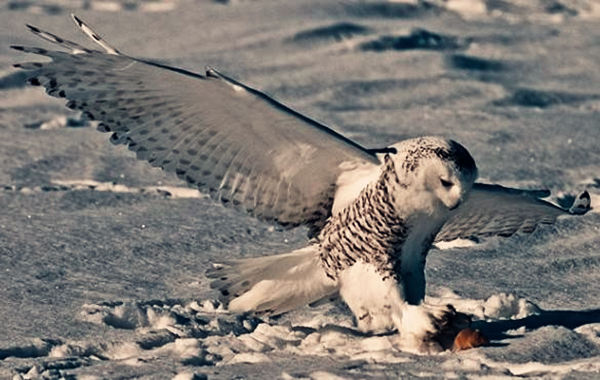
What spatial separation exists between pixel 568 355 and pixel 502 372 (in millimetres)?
240

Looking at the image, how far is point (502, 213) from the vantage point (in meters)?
4.14

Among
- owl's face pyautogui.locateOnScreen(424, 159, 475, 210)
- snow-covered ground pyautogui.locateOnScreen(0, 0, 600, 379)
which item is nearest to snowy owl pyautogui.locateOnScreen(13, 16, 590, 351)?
owl's face pyautogui.locateOnScreen(424, 159, 475, 210)

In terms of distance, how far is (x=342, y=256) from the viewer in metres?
3.71

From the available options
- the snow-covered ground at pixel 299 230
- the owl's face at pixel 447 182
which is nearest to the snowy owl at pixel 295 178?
the owl's face at pixel 447 182

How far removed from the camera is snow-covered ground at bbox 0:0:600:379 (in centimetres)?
355

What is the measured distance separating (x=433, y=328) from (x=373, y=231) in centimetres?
29

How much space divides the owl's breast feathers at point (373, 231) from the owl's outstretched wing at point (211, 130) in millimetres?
138

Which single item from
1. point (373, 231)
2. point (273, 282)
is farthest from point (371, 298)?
point (273, 282)

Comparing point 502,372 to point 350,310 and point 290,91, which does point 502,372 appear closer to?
point 350,310

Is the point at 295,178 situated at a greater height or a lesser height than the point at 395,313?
greater

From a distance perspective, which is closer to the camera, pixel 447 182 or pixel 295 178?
pixel 447 182

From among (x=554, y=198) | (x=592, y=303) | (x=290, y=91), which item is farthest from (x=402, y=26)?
(x=592, y=303)

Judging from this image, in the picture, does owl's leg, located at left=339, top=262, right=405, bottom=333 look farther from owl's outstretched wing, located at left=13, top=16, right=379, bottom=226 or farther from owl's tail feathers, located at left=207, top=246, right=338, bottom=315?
owl's outstretched wing, located at left=13, top=16, right=379, bottom=226

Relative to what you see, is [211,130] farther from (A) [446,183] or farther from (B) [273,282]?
(A) [446,183]
